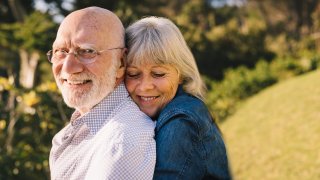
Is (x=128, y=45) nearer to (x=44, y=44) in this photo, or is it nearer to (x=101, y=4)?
(x=44, y=44)

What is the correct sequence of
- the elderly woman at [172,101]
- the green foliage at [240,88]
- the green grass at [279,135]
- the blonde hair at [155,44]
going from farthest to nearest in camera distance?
1. the green foliage at [240,88]
2. the green grass at [279,135]
3. the blonde hair at [155,44]
4. the elderly woman at [172,101]

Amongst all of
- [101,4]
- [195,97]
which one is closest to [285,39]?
[101,4]

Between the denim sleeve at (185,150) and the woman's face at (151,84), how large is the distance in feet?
0.93

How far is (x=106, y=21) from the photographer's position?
1.98 meters

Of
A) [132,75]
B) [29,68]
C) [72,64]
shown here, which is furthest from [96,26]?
[29,68]

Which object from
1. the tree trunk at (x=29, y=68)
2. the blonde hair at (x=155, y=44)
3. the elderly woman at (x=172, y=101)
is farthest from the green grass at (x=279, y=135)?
the tree trunk at (x=29, y=68)

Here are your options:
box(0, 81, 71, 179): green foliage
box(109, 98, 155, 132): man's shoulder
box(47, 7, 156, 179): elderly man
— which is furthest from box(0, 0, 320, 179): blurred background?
box(109, 98, 155, 132): man's shoulder

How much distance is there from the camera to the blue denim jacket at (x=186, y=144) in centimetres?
173

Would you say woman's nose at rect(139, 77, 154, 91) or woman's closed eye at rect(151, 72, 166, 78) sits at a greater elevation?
woman's closed eye at rect(151, 72, 166, 78)

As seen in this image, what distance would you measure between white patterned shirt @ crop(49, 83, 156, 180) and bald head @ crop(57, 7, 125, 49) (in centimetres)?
20

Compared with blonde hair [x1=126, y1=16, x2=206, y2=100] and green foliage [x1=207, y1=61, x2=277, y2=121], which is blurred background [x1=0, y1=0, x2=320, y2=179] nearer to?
green foliage [x1=207, y1=61, x2=277, y2=121]

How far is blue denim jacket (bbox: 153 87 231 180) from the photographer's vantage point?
1.73 m

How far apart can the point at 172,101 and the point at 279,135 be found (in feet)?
19.6

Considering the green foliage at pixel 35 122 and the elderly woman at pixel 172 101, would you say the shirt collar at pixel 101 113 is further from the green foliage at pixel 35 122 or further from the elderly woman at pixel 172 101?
the green foliage at pixel 35 122
